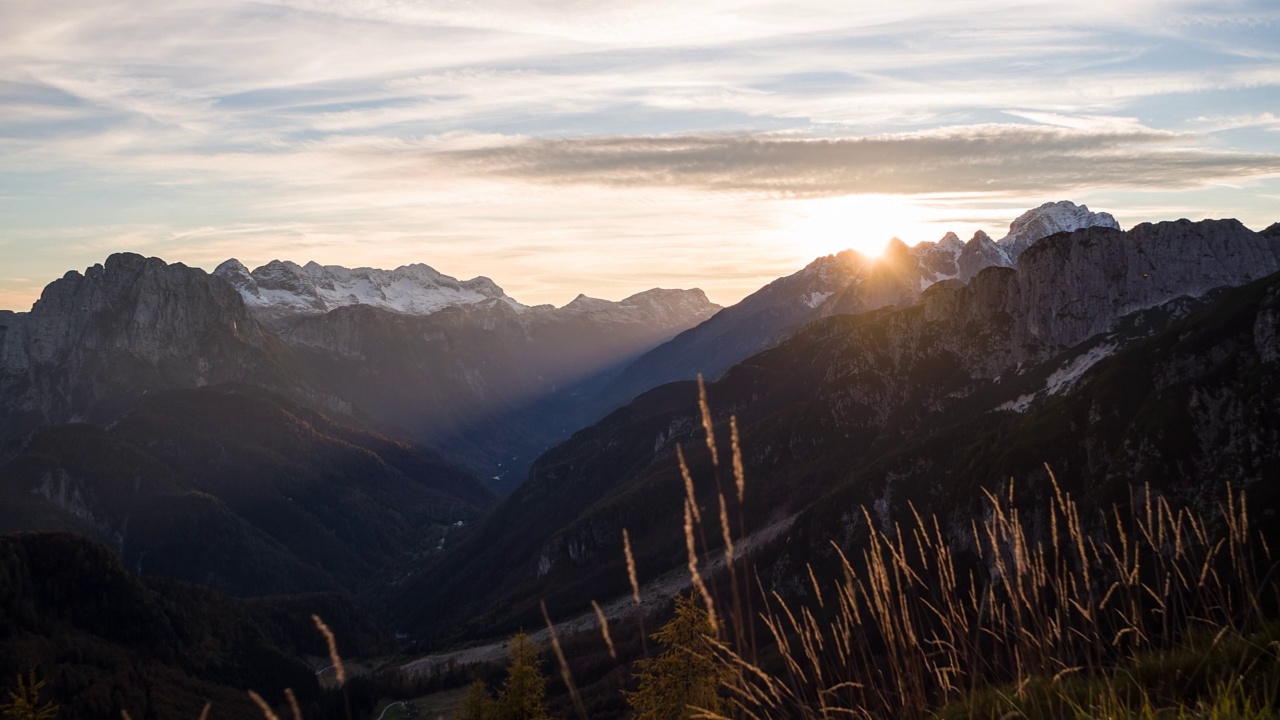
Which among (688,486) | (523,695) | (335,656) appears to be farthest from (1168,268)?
(335,656)

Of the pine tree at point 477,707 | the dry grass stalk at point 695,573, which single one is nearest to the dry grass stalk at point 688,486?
the dry grass stalk at point 695,573

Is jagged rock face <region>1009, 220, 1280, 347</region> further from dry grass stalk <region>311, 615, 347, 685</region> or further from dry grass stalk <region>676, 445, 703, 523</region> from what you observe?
dry grass stalk <region>311, 615, 347, 685</region>

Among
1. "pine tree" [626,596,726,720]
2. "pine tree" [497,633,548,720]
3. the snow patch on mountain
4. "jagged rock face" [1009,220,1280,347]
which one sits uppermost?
"jagged rock face" [1009,220,1280,347]

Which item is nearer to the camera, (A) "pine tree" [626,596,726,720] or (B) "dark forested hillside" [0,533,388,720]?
(A) "pine tree" [626,596,726,720]

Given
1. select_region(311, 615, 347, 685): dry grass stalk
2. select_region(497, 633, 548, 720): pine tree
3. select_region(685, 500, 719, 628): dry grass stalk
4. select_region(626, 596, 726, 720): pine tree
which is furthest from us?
select_region(497, 633, 548, 720): pine tree

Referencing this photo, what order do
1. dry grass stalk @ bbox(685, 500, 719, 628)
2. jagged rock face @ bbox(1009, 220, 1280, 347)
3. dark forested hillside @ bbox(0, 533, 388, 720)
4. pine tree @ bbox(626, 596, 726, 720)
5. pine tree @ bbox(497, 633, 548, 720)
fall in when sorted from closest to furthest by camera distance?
dry grass stalk @ bbox(685, 500, 719, 628)
pine tree @ bbox(626, 596, 726, 720)
pine tree @ bbox(497, 633, 548, 720)
dark forested hillside @ bbox(0, 533, 388, 720)
jagged rock face @ bbox(1009, 220, 1280, 347)

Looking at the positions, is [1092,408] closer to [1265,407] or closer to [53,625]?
Result: [1265,407]

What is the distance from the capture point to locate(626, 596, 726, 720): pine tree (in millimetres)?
38406

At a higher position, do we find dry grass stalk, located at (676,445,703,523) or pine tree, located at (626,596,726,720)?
dry grass stalk, located at (676,445,703,523)

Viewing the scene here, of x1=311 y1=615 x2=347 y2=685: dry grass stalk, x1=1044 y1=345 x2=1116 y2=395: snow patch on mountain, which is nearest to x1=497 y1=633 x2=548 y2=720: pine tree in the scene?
x1=311 y1=615 x2=347 y2=685: dry grass stalk

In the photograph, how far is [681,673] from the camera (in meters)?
40.3

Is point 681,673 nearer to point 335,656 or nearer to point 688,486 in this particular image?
point 688,486

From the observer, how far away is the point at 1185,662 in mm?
13281

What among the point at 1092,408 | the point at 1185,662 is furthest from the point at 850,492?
the point at 1185,662
